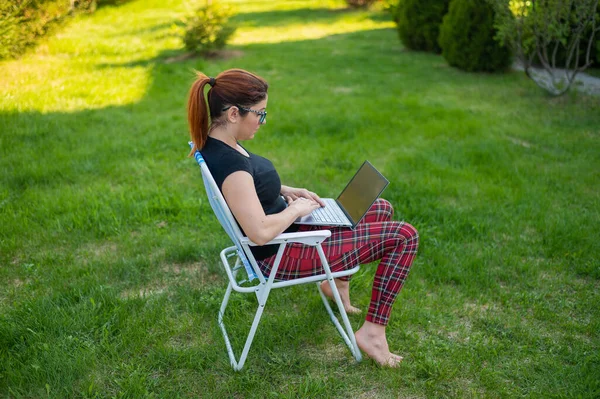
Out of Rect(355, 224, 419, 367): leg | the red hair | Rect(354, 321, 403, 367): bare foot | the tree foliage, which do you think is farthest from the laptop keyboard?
the tree foliage

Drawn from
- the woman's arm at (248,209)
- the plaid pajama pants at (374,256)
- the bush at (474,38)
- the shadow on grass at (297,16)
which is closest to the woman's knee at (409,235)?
the plaid pajama pants at (374,256)

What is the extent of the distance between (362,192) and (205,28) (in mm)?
8540

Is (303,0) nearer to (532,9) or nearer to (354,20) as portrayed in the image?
(354,20)

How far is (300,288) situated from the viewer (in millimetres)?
3686

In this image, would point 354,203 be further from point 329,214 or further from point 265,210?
point 265,210

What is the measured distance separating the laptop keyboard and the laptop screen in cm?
5

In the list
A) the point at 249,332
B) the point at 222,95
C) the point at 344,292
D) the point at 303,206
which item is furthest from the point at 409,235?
the point at 222,95

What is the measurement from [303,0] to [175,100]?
15.5 m

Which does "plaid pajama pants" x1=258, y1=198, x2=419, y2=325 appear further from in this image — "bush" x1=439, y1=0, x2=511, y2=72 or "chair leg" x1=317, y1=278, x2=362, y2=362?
"bush" x1=439, y1=0, x2=511, y2=72

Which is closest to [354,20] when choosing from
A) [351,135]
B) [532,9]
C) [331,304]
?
[532,9]

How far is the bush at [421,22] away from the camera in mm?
11438

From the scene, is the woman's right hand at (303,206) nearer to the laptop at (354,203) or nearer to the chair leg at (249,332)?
the laptop at (354,203)

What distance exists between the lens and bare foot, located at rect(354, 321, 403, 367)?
292 cm

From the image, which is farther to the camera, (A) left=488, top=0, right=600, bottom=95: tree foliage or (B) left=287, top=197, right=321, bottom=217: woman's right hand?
(A) left=488, top=0, right=600, bottom=95: tree foliage
